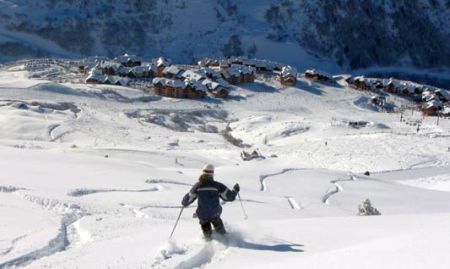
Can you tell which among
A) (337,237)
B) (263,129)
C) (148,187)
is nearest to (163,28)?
(263,129)

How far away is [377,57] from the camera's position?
5256 inches

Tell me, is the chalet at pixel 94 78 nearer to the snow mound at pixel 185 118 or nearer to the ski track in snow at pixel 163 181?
the snow mound at pixel 185 118

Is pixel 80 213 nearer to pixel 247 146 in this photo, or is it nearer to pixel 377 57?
pixel 247 146

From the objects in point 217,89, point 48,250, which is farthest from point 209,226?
point 217,89

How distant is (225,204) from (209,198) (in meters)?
5.88

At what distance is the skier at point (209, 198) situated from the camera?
9695 millimetres

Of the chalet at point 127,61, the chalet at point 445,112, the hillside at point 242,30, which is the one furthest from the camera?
the hillside at point 242,30

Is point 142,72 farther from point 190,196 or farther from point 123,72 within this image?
point 190,196

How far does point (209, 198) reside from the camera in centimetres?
986

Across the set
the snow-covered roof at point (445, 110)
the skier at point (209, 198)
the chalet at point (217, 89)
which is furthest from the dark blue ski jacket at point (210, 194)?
the snow-covered roof at point (445, 110)

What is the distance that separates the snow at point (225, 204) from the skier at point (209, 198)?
266 millimetres

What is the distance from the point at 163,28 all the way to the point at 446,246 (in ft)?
401

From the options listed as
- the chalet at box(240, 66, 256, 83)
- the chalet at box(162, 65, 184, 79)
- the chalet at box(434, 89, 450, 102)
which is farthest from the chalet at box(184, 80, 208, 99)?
the chalet at box(434, 89, 450, 102)

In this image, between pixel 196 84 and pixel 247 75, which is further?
pixel 247 75
